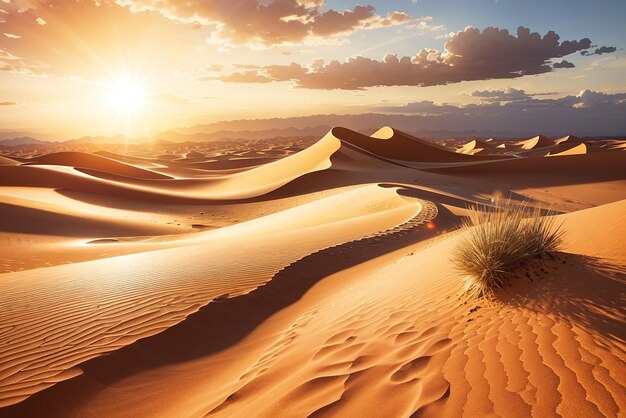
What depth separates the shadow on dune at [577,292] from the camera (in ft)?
10.9

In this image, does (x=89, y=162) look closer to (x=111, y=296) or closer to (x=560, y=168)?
(x=111, y=296)

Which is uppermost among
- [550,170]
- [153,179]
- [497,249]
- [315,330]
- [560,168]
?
[497,249]

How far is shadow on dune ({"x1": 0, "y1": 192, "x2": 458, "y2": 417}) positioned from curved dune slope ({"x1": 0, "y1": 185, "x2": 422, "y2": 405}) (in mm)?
172

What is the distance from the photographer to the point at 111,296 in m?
6.67

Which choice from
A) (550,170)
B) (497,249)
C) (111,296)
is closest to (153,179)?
(111,296)

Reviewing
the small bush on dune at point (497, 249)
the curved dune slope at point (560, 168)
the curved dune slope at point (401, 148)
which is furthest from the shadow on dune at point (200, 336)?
the curved dune slope at point (401, 148)

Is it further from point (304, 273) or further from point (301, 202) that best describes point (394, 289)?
point (301, 202)

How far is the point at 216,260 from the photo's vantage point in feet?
29.6

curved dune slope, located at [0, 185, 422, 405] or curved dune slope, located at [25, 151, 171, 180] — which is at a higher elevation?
curved dune slope, located at [25, 151, 171, 180]

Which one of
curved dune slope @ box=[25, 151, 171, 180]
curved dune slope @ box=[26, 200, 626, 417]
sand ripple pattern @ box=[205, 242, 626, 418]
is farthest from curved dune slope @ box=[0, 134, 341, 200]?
sand ripple pattern @ box=[205, 242, 626, 418]

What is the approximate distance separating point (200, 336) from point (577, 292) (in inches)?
182

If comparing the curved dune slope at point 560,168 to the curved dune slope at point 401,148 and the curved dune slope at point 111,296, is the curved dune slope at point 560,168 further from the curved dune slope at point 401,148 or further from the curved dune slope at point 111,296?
the curved dune slope at point 111,296

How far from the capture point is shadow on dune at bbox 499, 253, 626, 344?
331 centimetres

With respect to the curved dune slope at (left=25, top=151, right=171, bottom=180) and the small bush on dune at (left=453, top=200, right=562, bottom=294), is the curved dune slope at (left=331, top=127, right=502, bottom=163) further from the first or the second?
the small bush on dune at (left=453, top=200, right=562, bottom=294)
